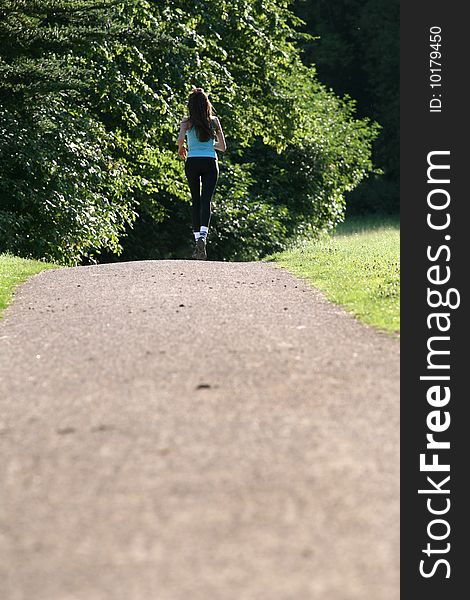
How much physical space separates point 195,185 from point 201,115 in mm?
971

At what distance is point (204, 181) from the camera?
48.4 ft

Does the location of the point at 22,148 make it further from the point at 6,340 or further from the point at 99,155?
the point at 6,340

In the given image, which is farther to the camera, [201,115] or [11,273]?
[201,115]

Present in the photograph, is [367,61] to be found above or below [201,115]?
above

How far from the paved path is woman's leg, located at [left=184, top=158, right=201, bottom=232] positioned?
617 centimetres

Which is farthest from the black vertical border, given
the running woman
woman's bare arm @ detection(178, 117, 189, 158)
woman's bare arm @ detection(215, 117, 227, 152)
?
woman's bare arm @ detection(178, 117, 189, 158)

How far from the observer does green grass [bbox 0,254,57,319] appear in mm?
11083

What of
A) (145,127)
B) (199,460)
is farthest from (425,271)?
(145,127)

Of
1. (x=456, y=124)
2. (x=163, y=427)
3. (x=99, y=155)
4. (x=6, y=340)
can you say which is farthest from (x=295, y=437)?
(x=99, y=155)

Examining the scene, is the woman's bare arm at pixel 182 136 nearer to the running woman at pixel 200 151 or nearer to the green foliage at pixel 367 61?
the running woman at pixel 200 151

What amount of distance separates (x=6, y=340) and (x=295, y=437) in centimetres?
368

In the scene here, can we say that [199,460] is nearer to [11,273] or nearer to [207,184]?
[11,273]

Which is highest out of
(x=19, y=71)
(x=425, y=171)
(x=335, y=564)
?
(x=19, y=71)

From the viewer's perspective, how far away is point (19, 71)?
17.0 metres
